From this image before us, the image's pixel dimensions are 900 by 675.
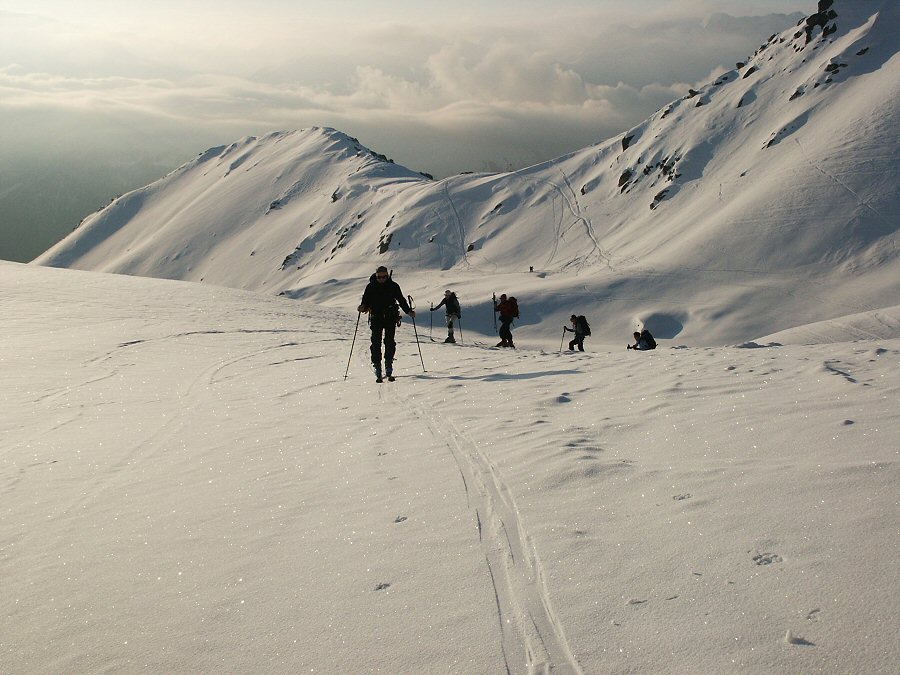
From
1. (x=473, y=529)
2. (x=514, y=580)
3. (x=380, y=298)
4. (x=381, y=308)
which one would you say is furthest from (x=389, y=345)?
(x=514, y=580)

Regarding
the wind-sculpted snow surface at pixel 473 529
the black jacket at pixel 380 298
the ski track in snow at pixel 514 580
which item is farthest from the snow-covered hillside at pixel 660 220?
the ski track in snow at pixel 514 580

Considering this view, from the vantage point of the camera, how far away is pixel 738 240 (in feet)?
188

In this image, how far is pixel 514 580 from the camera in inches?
157

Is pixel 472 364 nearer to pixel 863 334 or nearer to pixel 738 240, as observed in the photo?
pixel 863 334

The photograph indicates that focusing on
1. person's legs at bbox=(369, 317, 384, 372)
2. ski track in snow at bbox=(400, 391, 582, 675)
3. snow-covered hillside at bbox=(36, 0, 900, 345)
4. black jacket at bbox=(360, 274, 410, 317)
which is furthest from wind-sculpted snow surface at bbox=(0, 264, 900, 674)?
snow-covered hillside at bbox=(36, 0, 900, 345)

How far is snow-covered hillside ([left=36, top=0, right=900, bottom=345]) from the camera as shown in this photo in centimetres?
5012

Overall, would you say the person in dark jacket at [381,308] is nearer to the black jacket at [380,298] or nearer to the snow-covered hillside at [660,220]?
the black jacket at [380,298]

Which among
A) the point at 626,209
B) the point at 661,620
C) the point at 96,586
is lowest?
the point at 96,586

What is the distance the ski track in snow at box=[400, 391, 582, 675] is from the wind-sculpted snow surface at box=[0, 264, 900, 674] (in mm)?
18

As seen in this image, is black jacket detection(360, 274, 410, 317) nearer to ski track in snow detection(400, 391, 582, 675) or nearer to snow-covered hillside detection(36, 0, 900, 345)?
ski track in snow detection(400, 391, 582, 675)

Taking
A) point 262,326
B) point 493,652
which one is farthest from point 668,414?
point 262,326

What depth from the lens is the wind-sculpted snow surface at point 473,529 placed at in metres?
3.38

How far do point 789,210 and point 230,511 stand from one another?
2553 inches

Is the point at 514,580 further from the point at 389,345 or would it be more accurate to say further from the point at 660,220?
the point at 660,220
